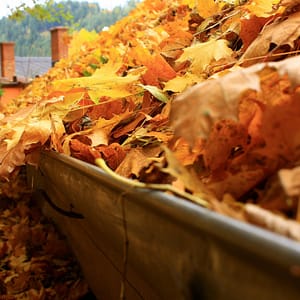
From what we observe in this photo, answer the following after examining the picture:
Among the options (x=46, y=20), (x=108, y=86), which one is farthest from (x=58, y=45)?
(x=108, y=86)

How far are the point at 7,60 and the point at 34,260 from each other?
12.9m

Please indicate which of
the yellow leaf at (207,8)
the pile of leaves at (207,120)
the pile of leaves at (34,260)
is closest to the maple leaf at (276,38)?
the pile of leaves at (207,120)

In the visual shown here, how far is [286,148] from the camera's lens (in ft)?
2.10

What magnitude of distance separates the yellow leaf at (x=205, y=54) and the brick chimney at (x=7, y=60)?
514 inches

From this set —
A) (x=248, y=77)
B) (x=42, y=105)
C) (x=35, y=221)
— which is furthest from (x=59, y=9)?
(x=248, y=77)

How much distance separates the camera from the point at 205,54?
1.37 m

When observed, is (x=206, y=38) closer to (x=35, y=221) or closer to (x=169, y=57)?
(x=169, y=57)

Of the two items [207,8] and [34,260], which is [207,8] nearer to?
[207,8]

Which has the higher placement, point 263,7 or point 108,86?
point 263,7

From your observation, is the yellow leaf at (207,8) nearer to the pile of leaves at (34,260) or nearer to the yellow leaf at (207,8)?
the yellow leaf at (207,8)

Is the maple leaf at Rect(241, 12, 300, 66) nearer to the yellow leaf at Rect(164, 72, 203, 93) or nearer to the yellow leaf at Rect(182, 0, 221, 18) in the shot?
the yellow leaf at Rect(164, 72, 203, 93)

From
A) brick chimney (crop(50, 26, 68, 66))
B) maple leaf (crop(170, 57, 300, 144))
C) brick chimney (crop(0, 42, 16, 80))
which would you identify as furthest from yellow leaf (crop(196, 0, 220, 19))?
brick chimney (crop(0, 42, 16, 80))

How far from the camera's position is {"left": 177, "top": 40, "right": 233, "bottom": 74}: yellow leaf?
130 centimetres

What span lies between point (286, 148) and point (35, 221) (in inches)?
72.2
